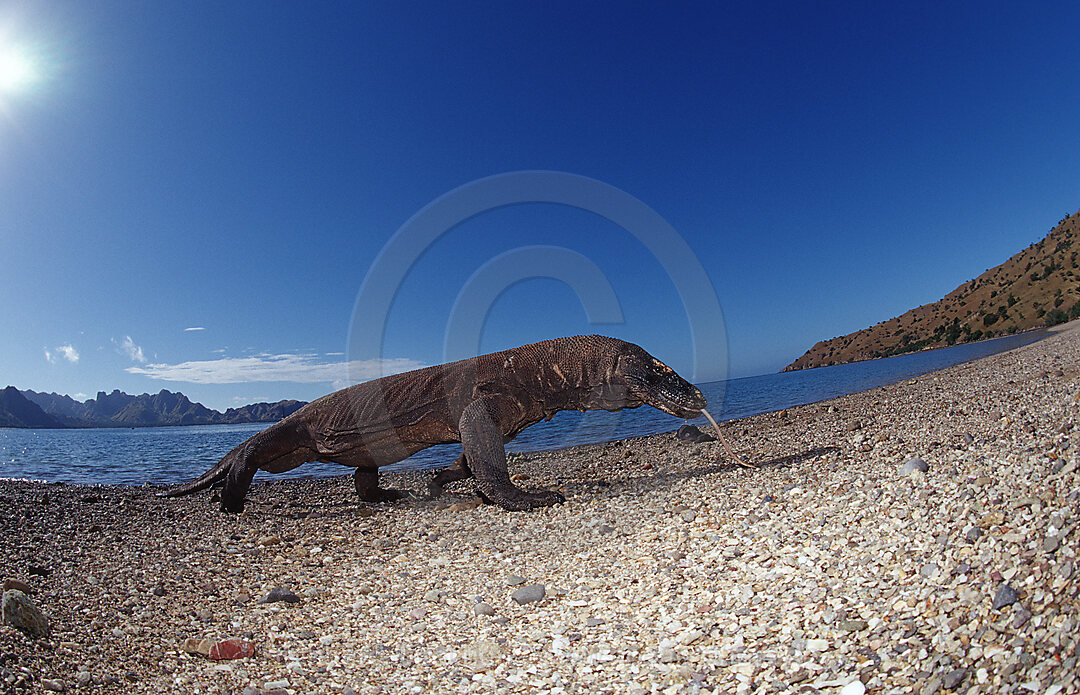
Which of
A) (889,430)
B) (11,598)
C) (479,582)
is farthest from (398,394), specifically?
(889,430)

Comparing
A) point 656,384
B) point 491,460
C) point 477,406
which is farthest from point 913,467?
point 477,406

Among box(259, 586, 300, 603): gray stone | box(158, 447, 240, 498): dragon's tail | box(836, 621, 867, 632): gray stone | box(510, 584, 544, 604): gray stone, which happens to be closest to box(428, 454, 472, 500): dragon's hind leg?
box(158, 447, 240, 498): dragon's tail

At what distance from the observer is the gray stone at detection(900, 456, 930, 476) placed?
513cm

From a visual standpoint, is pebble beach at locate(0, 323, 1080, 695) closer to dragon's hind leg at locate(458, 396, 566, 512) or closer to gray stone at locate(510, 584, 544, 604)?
gray stone at locate(510, 584, 544, 604)

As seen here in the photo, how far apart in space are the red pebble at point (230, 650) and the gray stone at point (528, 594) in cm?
205

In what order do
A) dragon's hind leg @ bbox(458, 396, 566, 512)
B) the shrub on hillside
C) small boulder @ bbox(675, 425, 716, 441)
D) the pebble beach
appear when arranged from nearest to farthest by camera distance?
the pebble beach, dragon's hind leg @ bbox(458, 396, 566, 512), small boulder @ bbox(675, 425, 716, 441), the shrub on hillside

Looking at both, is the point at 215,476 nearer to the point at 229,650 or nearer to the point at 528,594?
the point at 229,650

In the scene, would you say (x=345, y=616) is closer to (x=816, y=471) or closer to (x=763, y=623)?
(x=763, y=623)

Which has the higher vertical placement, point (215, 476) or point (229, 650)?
point (215, 476)

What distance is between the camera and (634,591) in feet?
14.1

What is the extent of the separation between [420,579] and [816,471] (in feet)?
16.4

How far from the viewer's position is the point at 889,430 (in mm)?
9312

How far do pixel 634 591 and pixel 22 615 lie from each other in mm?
4657

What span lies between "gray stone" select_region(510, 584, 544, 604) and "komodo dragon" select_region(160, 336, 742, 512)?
9.45ft
